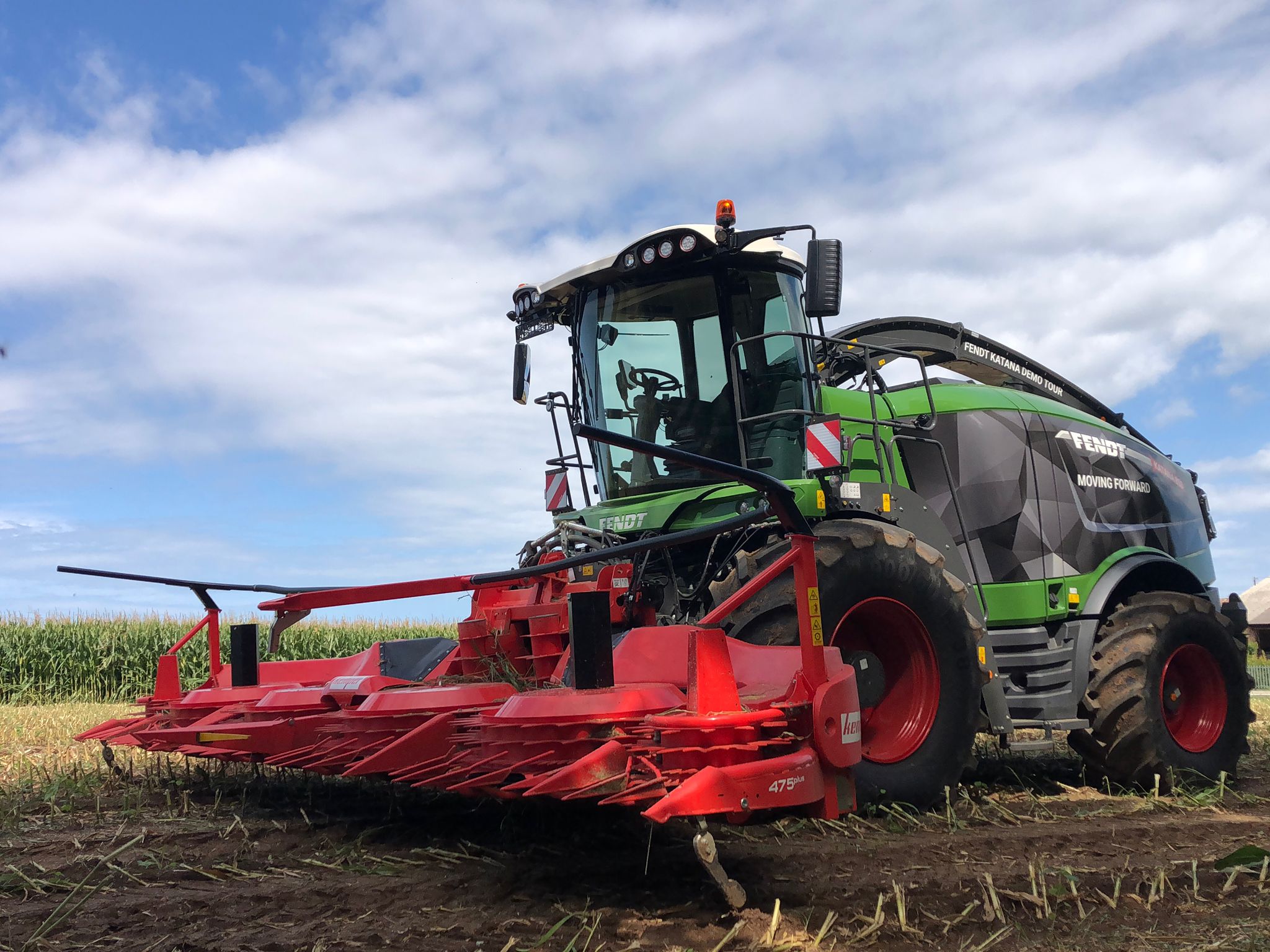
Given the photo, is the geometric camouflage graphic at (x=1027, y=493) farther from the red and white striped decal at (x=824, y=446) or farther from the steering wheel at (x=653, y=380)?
the steering wheel at (x=653, y=380)

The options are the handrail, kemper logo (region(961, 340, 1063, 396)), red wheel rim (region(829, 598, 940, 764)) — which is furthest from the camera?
kemper logo (region(961, 340, 1063, 396))

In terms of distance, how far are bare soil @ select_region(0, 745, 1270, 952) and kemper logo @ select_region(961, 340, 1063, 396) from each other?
362 centimetres

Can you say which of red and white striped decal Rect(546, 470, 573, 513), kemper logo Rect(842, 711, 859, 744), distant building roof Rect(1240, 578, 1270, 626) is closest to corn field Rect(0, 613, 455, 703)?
red and white striped decal Rect(546, 470, 573, 513)

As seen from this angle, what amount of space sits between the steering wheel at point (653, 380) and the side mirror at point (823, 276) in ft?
3.12

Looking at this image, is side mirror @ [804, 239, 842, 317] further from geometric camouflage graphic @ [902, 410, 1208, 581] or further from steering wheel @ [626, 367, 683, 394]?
geometric camouflage graphic @ [902, 410, 1208, 581]

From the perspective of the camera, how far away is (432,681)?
5258 millimetres

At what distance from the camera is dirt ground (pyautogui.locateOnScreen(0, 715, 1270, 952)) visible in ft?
10.5

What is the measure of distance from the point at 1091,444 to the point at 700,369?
3152 mm

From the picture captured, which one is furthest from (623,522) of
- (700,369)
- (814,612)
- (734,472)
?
(734,472)

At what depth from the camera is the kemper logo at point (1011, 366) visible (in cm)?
802

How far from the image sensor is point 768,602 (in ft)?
14.7

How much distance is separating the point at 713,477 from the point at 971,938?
9.72 feet

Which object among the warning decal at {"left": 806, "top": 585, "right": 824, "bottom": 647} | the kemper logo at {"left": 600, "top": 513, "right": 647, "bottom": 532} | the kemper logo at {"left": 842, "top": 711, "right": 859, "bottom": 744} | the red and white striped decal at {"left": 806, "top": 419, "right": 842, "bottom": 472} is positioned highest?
the red and white striped decal at {"left": 806, "top": 419, "right": 842, "bottom": 472}

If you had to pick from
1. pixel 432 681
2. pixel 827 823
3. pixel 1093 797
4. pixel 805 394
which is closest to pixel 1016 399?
pixel 805 394
